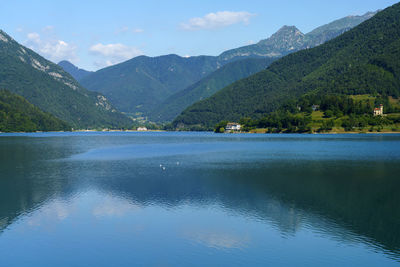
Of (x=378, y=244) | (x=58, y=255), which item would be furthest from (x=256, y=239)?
(x=58, y=255)

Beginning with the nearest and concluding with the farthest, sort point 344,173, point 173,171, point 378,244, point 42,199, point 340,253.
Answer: point 340,253 → point 378,244 → point 42,199 → point 344,173 → point 173,171

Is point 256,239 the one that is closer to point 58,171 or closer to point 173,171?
point 173,171

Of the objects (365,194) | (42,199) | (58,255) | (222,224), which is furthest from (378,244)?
(42,199)

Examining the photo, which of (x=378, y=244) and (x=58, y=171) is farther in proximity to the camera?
(x=58, y=171)

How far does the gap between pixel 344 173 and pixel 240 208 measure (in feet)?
146

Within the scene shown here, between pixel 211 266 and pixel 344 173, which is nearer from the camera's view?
pixel 211 266

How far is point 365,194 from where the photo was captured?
62062mm

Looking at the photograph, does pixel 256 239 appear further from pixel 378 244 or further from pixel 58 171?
pixel 58 171

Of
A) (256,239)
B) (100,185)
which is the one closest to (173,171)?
(100,185)

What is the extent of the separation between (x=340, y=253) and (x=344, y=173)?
55.5 meters

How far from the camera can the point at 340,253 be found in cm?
3566

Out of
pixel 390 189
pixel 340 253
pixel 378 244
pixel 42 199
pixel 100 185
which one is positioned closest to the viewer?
pixel 340 253

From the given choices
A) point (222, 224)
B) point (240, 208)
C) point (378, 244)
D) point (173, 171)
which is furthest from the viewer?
point (173, 171)

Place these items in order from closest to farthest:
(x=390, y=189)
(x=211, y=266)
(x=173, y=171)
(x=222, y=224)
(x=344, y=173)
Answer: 1. (x=211, y=266)
2. (x=222, y=224)
3. (x=390, y=189)
4. (x=344, y=173)
5. (x=173, y=171)
